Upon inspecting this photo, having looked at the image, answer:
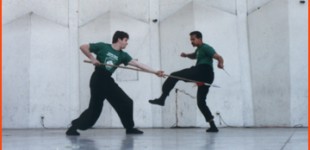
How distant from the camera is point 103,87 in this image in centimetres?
711

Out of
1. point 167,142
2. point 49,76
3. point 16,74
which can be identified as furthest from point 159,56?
point 167,142

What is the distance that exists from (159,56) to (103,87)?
11.8ft

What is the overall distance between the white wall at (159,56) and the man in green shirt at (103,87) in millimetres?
3126

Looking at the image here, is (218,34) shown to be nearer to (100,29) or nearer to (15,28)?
(100,29)

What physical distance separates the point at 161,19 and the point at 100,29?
1.35 meters

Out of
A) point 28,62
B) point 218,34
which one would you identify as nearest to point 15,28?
point 28,62

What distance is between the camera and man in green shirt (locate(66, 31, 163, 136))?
7103 millimetres

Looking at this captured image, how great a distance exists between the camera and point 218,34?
10125mm

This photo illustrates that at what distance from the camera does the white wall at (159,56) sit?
9586 mm

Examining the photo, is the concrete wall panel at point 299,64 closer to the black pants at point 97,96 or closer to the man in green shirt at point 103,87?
the man in green shirt at point 103,87

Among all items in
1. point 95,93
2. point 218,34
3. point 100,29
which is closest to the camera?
point 95,93

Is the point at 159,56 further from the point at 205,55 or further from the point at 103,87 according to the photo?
the point at 103,87

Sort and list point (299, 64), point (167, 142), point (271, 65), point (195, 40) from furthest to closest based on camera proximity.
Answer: point (271, 65), point (299, 64), point (195, 40), point (167, 142)

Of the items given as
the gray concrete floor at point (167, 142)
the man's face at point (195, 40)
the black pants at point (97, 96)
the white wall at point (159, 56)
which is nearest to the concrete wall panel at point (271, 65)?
the white wall at point (159, 56)
